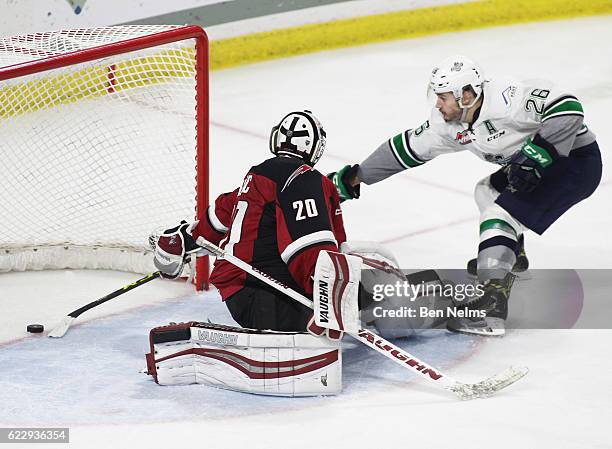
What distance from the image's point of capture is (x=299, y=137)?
3.25 metres

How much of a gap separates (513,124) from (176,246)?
3.44ft

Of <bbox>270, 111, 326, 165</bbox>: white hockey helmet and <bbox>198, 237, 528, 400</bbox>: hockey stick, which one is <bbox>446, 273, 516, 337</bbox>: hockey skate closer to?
<bbox>198, 237, 528, 400</bbox>: hockey stick

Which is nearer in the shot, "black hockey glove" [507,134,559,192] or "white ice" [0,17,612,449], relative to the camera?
"white ice" [0,17,612,449]

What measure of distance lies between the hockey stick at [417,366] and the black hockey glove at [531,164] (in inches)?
24.1

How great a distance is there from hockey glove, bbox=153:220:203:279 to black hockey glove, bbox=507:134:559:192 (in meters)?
0.93

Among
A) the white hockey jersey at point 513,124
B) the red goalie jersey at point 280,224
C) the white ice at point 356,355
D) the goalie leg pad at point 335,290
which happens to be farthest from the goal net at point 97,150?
the goalie leg pad at point 335,290

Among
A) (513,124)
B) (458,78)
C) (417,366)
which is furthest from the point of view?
(513,124)

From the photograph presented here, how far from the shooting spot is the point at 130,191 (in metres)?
4.40

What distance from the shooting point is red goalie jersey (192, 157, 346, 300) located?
122 inches

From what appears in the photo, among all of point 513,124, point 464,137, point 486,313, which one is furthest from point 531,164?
point 486,313

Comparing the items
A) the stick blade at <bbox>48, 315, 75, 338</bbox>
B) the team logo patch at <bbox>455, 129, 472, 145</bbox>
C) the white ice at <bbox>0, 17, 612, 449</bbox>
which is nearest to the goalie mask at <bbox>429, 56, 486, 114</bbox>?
the team logo patch at <bbox>455, 129, 472, 145</bbox>

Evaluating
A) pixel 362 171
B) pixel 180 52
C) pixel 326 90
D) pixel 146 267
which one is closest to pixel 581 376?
pixel 362 171

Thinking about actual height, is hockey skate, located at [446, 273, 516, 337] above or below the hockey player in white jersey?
below

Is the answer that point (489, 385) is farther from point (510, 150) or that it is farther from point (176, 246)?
point (176, 246)
